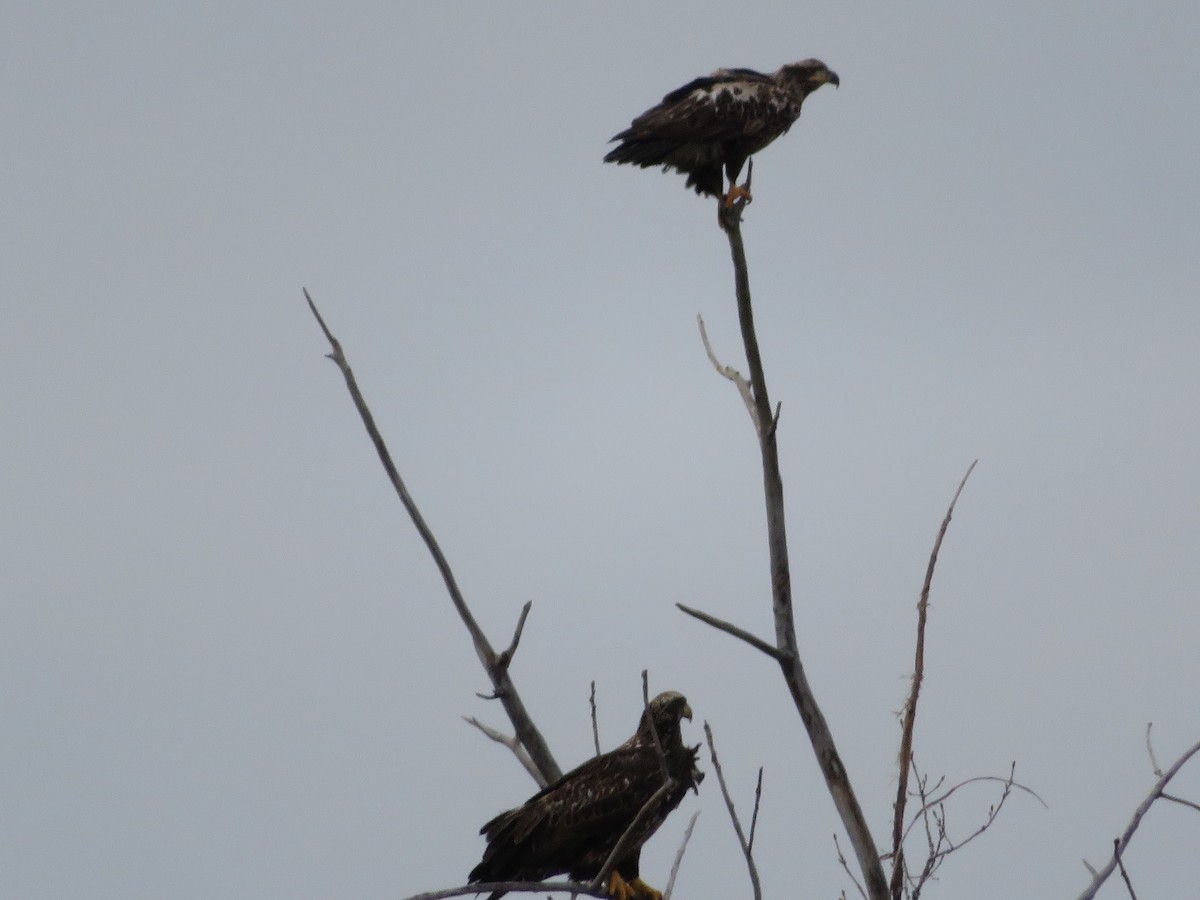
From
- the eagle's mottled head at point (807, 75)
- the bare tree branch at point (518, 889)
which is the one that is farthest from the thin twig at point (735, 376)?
the eagle's mottled head at point (807, 75)

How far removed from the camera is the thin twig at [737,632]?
418cm

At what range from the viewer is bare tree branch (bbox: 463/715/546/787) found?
6.28m

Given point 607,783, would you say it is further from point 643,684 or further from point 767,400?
point 643,684

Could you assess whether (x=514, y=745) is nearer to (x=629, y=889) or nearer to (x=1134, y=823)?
(x=629, y=889)

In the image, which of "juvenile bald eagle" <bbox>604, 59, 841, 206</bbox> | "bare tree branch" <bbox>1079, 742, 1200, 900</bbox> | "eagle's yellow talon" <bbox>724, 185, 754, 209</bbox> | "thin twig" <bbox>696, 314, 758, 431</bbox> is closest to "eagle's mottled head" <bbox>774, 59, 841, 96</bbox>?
"juvenile bald eagle" <bbox>604, 59, 841, 206</bbox>

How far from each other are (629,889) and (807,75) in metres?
5.73

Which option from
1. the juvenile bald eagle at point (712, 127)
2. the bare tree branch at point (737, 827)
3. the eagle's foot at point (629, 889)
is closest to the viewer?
the bare tree branch at point (737, 827)

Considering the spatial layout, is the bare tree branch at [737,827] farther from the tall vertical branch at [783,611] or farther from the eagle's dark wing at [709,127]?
the eagle's dark wing at [709,127]

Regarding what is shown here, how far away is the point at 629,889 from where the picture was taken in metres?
6.78

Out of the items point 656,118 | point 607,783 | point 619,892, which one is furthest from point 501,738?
point 656,118

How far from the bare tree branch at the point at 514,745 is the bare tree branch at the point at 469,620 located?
0.09 ft

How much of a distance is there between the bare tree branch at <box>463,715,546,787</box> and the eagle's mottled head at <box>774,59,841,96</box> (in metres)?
4.94

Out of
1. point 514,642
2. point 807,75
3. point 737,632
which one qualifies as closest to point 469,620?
point 514,642

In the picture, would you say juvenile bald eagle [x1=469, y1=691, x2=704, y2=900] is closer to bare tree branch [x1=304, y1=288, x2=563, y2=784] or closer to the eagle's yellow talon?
bare tree branch [x1=304, y1=288, x2=563, y2=784]
